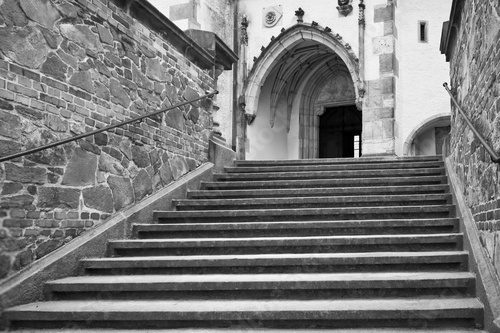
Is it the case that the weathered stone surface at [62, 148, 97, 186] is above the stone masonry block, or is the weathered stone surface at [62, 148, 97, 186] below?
below

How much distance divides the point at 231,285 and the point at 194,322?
433 millimetres

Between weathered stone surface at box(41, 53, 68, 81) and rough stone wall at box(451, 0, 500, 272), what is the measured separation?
3127mm

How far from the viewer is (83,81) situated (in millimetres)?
4621

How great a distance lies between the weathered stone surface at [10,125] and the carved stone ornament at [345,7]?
A: 10.1 m

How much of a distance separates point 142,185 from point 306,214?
1.66 metres

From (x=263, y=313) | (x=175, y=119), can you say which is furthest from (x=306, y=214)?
(x=175, y=119)

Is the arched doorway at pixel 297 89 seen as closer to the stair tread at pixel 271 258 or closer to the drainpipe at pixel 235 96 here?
the drainpipe at pixel 235 96

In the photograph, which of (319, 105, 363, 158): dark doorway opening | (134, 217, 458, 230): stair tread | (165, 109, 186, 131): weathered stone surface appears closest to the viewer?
(134, 217, 458, 230): stair tread

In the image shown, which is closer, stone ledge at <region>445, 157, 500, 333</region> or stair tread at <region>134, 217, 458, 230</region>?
stone ledge at <region>445, 157, 500, 333</region>

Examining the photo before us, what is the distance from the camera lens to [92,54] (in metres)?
4.78

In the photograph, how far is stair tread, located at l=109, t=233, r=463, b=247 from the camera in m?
4.27

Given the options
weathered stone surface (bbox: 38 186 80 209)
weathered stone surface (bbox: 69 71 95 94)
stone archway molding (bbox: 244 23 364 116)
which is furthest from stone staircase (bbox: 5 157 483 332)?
stone archway molding (bbox: 244 23 364 116)

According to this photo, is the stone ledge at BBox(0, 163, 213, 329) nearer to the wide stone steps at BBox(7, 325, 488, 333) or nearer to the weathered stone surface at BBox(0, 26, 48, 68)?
the wide stone steps at BBox(7, 325, 488, 333)

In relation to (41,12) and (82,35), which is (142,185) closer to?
(82,35)
